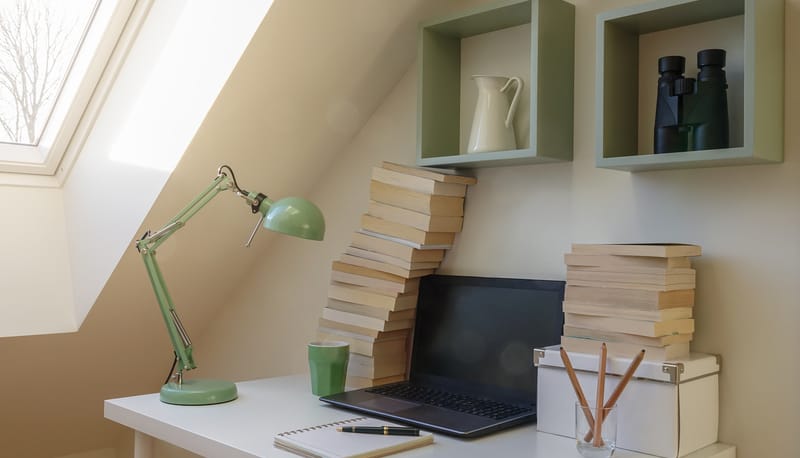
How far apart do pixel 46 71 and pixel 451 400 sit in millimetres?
1605

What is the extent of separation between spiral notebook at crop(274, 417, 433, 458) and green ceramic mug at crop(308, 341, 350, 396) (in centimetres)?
35

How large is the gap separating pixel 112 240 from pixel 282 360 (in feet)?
2.21

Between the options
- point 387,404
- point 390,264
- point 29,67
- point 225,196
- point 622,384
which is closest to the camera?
point 622,384

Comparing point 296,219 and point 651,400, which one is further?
point 296,219

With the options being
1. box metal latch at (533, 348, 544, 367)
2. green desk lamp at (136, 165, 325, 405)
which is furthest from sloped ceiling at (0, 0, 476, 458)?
box metal latch at (533, 348, 544, 367)

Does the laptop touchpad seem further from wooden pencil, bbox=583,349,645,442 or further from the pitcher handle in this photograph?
the pitcher handle

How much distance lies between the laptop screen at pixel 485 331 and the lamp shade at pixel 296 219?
414 mm

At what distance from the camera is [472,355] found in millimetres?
1844

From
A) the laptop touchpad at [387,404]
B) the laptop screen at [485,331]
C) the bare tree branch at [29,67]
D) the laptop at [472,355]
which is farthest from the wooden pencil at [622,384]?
the bare tree branch at [29,67]

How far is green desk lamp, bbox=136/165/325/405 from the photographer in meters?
1.69

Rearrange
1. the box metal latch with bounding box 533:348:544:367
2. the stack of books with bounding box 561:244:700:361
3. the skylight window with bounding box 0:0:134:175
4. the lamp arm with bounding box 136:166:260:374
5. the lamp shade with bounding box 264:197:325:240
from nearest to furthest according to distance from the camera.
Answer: the stack of books with bounding box 561:244:700:361, the box metal latch with bounding box 533:348:544:367, the lamp shade with bounding box 264:197:325:240, the lamp arm with bounding box 136:166:260:374, the skylight window with bounding box 0:0:134:175

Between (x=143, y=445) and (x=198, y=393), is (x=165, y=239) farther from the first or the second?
(x=143, y=445)

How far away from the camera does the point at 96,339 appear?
7.87 feet

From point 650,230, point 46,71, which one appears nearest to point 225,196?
point 46,71
